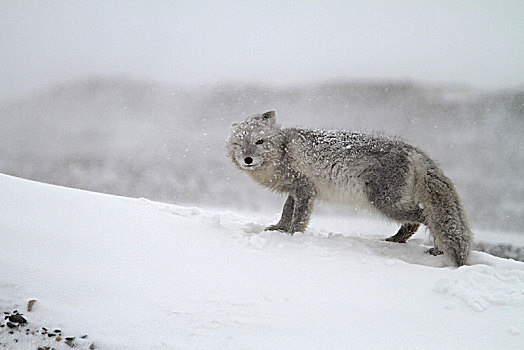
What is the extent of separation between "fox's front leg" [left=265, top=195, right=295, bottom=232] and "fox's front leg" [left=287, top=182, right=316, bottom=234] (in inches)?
5.5

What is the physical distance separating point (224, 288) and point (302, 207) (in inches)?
83.7

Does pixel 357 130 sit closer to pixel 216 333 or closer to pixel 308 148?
pixel 308 148

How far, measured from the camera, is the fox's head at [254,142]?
5047 millimetres

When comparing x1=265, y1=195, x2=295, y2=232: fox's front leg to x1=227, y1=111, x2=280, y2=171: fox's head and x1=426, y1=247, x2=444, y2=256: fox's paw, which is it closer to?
x1=227, y1=111, x2=280, y2=171: fox's head

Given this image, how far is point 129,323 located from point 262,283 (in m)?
1.04

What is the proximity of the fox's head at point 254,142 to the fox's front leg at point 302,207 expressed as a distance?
0.57m

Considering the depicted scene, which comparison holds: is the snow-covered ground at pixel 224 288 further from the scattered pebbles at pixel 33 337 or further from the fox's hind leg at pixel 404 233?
the fox's hind leg at pixel 404 233

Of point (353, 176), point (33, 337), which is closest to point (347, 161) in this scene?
point (353, 176)

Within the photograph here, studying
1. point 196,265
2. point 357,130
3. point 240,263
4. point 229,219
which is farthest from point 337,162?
point 196,265

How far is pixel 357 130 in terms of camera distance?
5.37 metres

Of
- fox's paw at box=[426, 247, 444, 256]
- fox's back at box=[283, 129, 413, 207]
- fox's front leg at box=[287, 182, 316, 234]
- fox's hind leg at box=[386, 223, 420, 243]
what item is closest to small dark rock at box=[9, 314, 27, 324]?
fox's front leg at box=[287, 182, 316, 234]

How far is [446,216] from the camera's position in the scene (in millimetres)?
4188

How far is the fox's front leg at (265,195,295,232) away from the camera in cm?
502

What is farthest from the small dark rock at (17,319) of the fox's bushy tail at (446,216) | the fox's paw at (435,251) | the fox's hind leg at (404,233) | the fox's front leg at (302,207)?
the fox's hind leg at (404,233)
